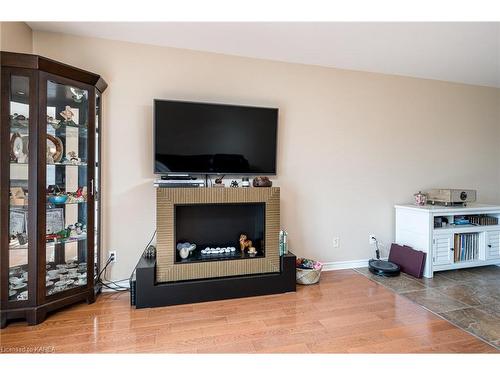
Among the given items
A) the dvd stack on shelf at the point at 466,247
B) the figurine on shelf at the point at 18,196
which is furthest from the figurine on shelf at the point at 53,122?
the dvd stack on shelf at the point at 466,247

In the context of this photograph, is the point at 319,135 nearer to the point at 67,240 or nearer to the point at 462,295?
Result: the point at 462,295

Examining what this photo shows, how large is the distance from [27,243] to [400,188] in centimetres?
377

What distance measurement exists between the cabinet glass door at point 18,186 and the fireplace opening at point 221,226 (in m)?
1.10

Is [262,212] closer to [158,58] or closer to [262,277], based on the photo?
[262,277]

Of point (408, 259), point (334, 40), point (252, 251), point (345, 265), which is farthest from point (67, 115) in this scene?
point (408, 259)

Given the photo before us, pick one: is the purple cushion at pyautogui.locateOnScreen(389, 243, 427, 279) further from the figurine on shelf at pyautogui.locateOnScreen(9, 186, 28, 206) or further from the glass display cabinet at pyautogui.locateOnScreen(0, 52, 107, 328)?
the figurine on shelf at pyautogui.locateOnScreen(9, 186, 28, 206)

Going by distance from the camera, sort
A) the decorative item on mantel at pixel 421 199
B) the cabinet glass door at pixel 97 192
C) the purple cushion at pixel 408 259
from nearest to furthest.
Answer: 1. the cabinet glass door at pixel 97 192
2. the purple cushion at pixel 408 259
3. the decorative item on mantel at pixel 421 199

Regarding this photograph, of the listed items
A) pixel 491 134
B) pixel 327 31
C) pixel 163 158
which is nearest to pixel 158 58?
pixel 163 158

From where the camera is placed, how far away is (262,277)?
238 centimetres

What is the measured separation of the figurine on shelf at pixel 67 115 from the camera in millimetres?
2113

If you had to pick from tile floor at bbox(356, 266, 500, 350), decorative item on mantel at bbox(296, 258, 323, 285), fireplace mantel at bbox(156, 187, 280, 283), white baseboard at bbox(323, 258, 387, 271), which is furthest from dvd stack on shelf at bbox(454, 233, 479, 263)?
fireplace mantel at bbox(156, 187, 280, 283)

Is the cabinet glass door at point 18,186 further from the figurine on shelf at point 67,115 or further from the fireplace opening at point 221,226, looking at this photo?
the fireplace opening at point 221,226

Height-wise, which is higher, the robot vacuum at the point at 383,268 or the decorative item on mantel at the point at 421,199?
the decorative item on mantel at the point at 421,199

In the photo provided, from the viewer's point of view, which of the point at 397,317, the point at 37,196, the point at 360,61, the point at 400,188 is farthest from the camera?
the point at 400,188
